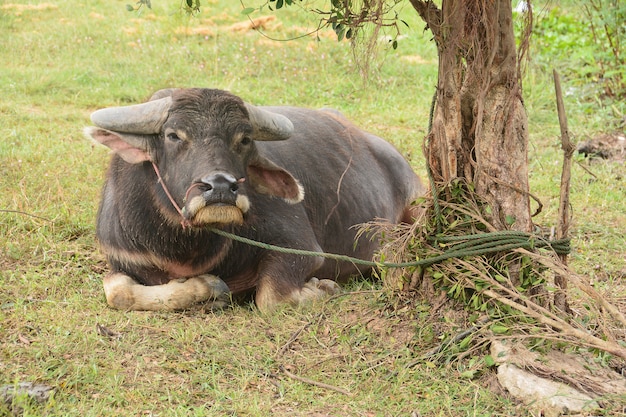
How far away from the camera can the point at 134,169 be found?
4344 millimetres

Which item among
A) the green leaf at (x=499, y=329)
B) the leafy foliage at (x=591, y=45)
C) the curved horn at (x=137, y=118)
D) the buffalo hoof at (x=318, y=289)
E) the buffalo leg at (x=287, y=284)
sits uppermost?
the leafy foliage at (x=591, y=45)

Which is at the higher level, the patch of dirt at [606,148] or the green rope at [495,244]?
the green rope at [495,244]

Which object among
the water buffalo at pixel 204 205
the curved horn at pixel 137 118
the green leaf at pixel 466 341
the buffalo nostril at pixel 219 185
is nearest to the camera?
the green leaf at pixel 466 341

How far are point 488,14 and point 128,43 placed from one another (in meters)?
7.61

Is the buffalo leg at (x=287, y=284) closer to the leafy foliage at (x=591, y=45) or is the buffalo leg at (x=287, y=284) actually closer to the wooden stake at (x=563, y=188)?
the wooden stake at (x=563, y=188)

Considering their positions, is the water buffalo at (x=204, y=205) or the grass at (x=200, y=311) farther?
the water buffalo at (x=204, y=205)

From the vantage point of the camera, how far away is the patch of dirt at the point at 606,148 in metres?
7.21

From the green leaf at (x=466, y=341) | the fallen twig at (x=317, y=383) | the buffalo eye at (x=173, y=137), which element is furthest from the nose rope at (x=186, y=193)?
the green leaf at (x=466, y=341)

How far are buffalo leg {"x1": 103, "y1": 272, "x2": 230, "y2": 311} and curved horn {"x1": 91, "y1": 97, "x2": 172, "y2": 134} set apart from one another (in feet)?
2.65

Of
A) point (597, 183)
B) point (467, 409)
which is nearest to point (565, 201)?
point (467, 409)

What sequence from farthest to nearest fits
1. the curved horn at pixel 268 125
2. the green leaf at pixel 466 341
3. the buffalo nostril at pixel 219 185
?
the curved horn at pixel 268 125
the buffalo nostril at pixel 219 185
the green leaf at pixel 466 341

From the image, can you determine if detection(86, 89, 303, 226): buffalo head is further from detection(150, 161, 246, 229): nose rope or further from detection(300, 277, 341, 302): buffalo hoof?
detection(300, 277, 341, 302): buffalo hoof

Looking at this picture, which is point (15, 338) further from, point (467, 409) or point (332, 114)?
point (332, 114)

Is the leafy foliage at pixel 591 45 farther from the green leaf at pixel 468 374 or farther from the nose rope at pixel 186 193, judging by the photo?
the green leaf at pixel 468 374
